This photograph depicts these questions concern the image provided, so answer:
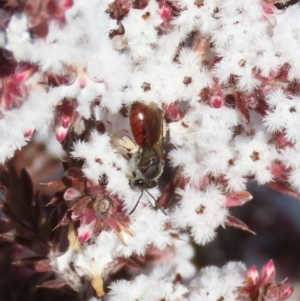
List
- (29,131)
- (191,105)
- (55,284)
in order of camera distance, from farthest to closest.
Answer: (55,284), (191,105), (29,131)

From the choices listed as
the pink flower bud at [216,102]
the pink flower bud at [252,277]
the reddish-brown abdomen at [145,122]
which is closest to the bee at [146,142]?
the reddish-brown abdomen at [145,122]

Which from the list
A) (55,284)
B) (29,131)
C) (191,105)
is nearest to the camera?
(29,131)

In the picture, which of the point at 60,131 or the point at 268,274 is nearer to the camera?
the point at 60,131

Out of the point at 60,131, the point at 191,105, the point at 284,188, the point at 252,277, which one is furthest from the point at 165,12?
the point at 252,277

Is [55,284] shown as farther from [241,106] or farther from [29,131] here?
[241,106]

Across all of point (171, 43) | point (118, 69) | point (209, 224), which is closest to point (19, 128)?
point (118, 69)

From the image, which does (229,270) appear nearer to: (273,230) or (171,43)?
(273,230)
